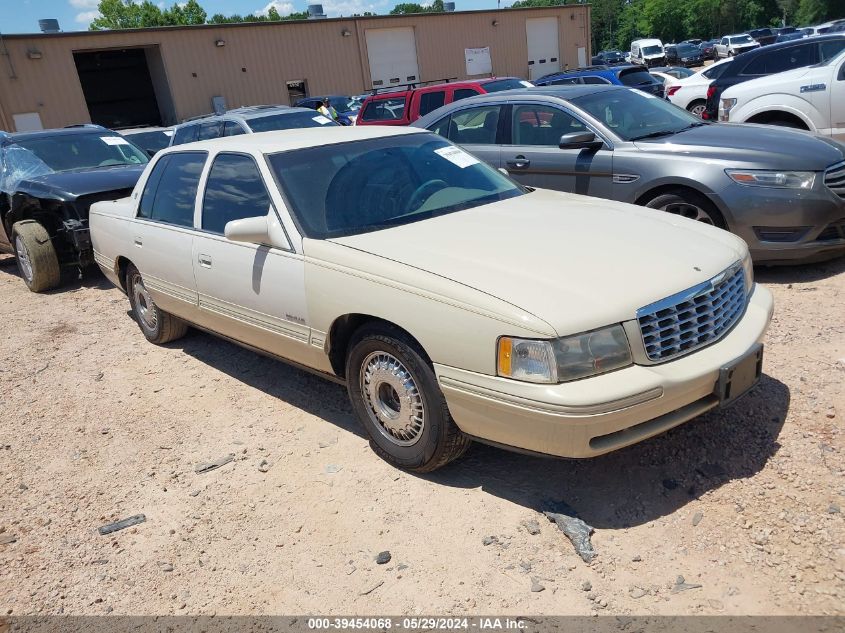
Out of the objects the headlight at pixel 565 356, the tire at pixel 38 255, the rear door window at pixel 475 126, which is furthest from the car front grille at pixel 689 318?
the tire at pixel 38 255

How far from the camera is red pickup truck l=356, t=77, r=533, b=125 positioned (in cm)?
1153

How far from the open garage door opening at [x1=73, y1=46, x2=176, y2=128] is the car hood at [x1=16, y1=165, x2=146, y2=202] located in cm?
2244

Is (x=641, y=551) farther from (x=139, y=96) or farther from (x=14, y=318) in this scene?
(x=139, y=96)

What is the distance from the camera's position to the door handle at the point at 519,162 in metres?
6.45

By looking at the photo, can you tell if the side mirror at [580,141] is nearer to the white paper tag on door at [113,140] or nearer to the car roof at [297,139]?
the car roof at [297,139]

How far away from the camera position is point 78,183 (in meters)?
7.68

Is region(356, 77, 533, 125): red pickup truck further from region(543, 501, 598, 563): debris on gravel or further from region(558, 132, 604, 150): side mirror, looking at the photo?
region(543, 501, 598, 563): debris on gravel

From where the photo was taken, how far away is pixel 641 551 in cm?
277

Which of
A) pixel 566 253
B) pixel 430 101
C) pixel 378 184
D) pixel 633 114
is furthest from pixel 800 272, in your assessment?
pixel 430 101

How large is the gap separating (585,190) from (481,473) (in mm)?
3503

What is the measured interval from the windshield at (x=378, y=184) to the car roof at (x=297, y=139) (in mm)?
63

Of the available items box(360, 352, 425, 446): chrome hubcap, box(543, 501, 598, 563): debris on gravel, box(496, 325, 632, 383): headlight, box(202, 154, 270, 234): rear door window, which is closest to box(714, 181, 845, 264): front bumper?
box(496, 325, 632, 383): headlight

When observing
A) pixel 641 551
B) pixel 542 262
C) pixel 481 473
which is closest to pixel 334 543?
pixel 481 473

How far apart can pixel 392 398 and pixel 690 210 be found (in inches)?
136
